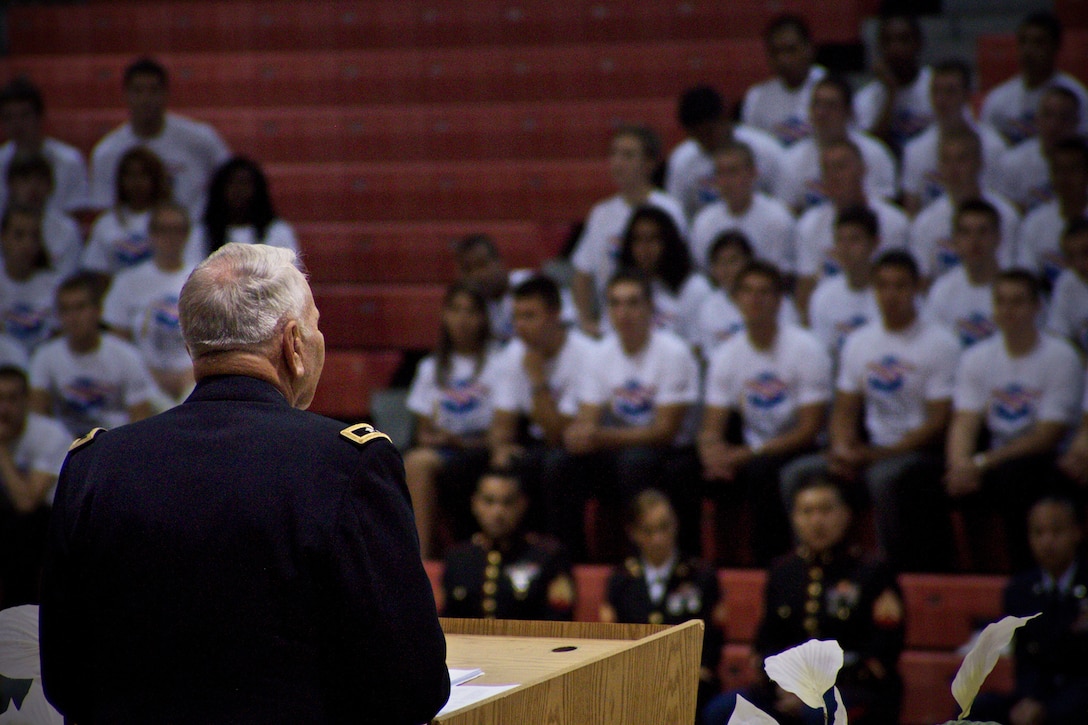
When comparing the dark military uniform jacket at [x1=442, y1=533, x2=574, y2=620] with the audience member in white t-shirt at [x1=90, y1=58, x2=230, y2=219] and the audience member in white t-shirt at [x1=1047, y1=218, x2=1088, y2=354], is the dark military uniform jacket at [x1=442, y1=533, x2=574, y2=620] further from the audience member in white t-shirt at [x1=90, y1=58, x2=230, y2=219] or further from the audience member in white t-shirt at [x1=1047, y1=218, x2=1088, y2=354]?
the audience member in white t-shirt at [x1=90, y1=58, x2=230, y2=219]

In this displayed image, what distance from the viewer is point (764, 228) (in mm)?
5102

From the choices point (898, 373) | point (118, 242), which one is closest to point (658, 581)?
point (898, 373)

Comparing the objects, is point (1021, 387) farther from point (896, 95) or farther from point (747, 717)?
point (747, 717)

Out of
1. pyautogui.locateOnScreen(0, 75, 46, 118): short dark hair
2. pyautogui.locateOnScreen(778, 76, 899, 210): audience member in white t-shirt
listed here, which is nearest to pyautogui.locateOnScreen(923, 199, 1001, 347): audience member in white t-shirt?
pyautogui.locateOnScreen(778, 76, 899, 210): audience member in white t-shirt

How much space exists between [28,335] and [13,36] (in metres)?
2.60

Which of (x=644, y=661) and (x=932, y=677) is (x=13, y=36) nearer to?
(x=932, y=677)

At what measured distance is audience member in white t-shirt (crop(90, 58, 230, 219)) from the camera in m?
5.82

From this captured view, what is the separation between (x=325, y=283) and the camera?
6.01 m

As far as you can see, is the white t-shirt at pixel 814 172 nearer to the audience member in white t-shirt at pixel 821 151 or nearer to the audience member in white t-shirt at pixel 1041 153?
the audience member in white t-shirt at pixel 821 151

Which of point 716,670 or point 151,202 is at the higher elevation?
point 151,202

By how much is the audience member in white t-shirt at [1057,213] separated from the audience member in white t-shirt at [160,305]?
9.72 feet


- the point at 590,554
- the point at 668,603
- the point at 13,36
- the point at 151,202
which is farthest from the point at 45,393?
the point at 13,36

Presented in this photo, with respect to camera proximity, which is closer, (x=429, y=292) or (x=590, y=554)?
(x=590, y=554)

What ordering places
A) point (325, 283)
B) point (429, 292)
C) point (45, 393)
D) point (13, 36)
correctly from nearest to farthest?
point (45, 393) → point (429, 292) → point (325, 283) → point (13, 36)
